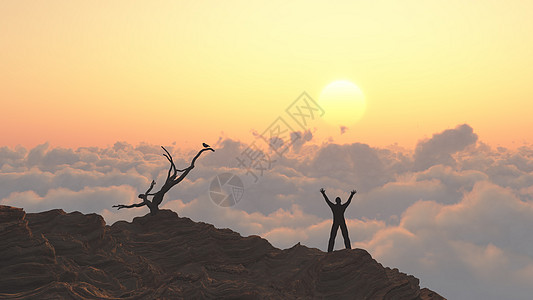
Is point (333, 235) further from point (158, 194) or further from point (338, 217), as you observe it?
point (158, 194)

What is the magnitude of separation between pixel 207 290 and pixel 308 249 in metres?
10.2

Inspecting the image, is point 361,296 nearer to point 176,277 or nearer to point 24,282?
point 176,277

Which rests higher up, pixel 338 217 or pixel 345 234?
pixel 338 217

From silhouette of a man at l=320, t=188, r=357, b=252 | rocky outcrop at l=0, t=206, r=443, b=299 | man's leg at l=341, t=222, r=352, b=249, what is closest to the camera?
rocky outcrop at l=0, t=206, r=443, b=299

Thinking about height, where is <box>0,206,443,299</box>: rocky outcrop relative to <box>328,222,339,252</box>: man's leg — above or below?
below

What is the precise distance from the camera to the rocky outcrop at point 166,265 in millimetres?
18078

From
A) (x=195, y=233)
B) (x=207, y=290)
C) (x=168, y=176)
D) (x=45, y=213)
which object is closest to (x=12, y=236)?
(x=45, y=213)

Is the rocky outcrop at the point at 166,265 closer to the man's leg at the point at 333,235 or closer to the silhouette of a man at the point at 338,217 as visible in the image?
the man's leg at the point at 333,235

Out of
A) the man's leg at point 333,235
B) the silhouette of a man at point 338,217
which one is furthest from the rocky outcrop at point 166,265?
the silhouette of a man at point 338,217

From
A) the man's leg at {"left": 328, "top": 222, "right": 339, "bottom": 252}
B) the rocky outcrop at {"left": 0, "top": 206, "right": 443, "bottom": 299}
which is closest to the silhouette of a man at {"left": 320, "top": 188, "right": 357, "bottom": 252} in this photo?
the man's leg at {"left": 328, "top": 222, "right": 339, "bottom": 252}

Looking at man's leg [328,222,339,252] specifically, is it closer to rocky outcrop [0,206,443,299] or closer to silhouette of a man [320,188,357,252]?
silhouette of a man [320,188,357,252]

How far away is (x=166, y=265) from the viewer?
25.2 meters

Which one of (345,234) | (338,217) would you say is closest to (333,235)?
(345,234)

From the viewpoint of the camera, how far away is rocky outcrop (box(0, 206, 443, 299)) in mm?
18078
